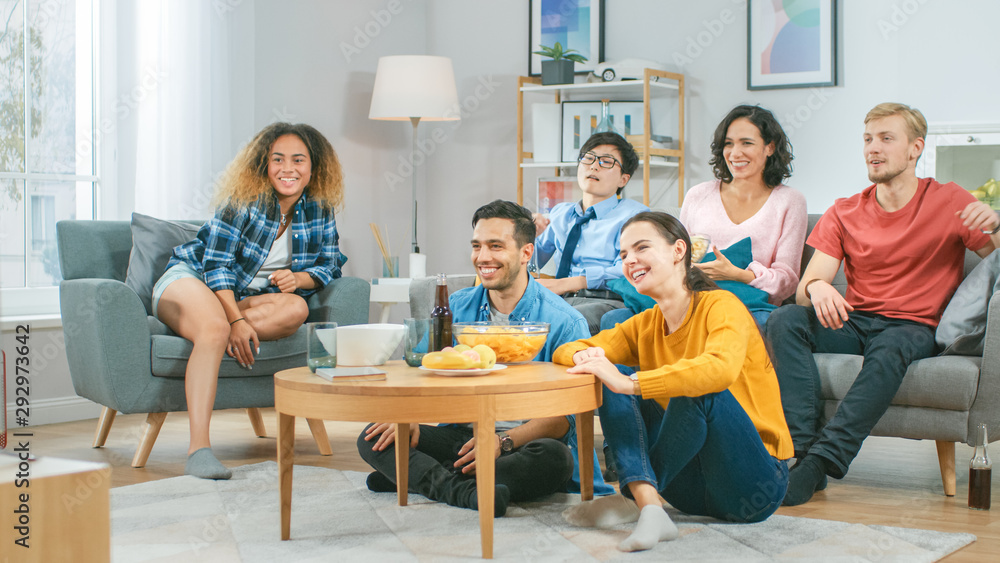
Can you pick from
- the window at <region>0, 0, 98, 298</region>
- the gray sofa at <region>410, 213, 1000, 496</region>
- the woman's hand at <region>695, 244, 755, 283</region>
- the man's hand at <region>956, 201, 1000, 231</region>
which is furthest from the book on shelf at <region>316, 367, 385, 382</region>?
the window at <region>0, 0, 98, 298</region>

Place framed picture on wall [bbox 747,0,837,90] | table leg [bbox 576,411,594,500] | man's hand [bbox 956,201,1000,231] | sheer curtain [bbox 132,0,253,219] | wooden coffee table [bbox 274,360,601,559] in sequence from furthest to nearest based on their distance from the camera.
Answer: framed picture on wall [bbox 747,0,837,90] → sheer curtain [bbox 132,0,253,219] → man's hand [bbox 956,201,1000,231] → table leg [bbox 576,411,594,500] → wooden coffee table [bbox 274,360,601,559]

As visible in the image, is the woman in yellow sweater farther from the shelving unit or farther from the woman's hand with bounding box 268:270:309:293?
the shelving unit

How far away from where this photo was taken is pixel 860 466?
3.04 metres

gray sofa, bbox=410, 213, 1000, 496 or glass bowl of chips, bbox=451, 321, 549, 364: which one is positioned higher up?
glass bowl of chips, bbox=451, 321, 549, 364

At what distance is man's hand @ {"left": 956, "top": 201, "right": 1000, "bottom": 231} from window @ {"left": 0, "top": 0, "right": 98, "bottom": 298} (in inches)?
129

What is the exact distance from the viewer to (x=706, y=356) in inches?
77.7

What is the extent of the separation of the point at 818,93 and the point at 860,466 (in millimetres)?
1893

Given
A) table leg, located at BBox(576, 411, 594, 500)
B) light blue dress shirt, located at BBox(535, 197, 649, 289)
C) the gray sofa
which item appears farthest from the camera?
light blue dress shirt, located at BBox(535, 197, 649, 289)

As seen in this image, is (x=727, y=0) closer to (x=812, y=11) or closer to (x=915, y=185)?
(x=812, y=11)

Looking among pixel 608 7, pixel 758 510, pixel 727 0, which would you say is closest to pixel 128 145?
pixel 608 7

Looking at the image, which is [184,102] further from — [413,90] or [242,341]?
[242,341]

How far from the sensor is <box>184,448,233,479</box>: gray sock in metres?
2.76
